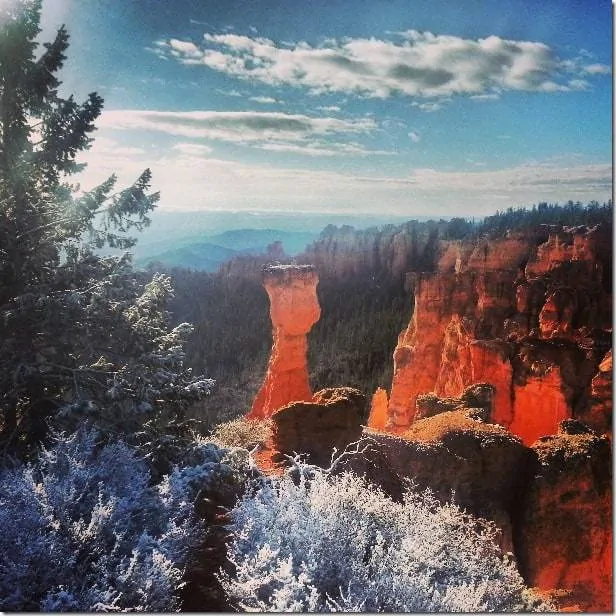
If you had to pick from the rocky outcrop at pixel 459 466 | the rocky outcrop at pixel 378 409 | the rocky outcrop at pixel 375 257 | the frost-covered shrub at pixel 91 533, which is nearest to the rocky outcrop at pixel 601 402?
the rocky outcrop at pixel 459 466

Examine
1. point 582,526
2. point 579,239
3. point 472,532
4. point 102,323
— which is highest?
point 579,239

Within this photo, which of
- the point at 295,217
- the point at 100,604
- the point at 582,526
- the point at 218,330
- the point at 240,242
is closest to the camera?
the point at 100,604

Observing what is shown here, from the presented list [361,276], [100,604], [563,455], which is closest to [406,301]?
[361,276]

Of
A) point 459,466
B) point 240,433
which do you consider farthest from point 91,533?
point 240,433

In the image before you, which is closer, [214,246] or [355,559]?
[355,559]

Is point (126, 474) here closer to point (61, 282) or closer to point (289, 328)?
→ point (61, 282)

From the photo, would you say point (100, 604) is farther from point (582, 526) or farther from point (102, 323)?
point (582, 526)
